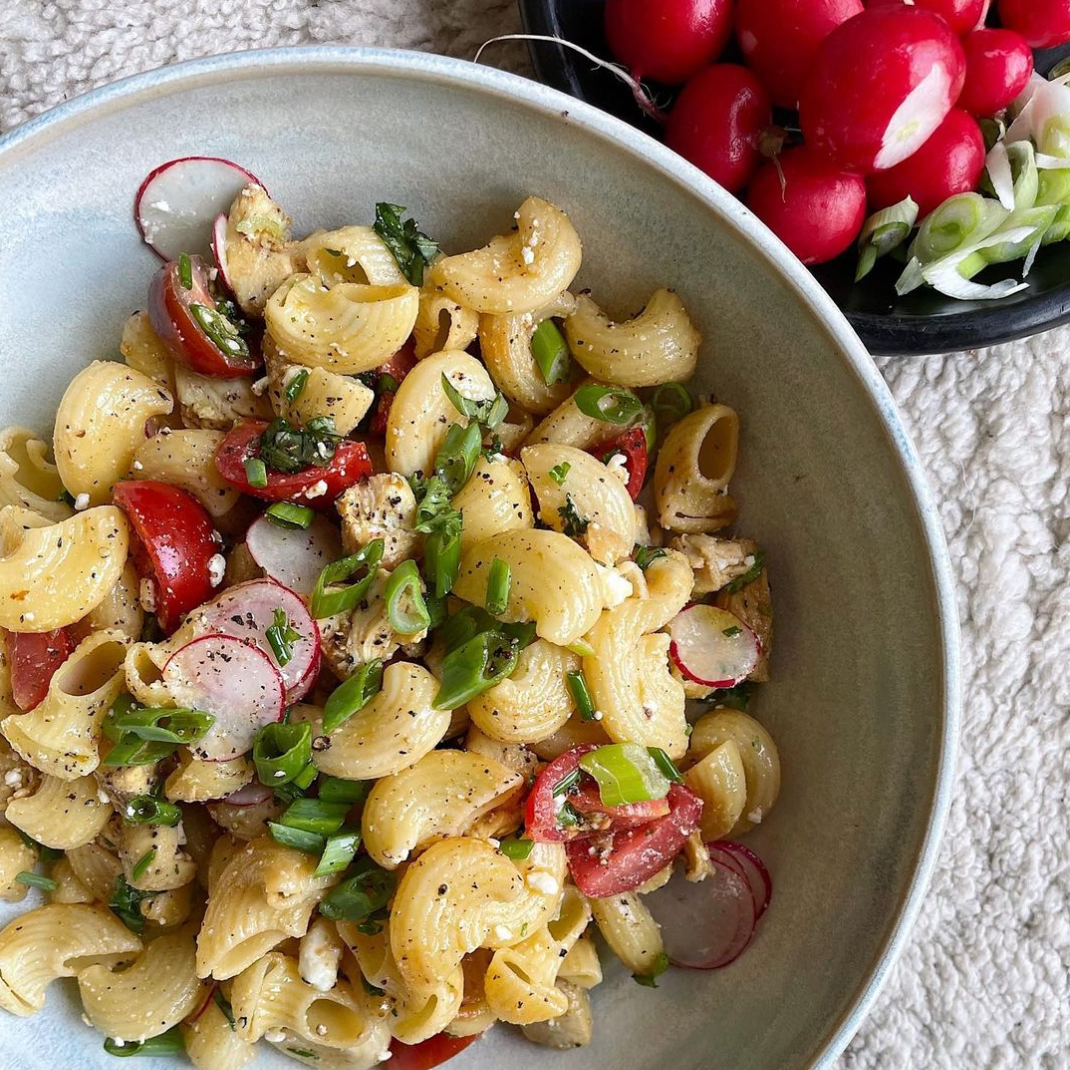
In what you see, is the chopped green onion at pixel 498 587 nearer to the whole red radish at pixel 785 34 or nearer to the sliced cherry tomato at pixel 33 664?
the sliced cherry tomato at pixel 33 664

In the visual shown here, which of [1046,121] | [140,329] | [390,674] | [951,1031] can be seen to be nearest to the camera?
[390,674]

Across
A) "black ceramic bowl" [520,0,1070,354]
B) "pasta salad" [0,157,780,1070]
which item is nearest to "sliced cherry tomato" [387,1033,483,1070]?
"pasta salad" [0,157,780,1070]

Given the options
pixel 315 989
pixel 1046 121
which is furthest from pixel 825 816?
pixel 1046 121

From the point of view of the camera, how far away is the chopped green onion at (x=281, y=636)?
123 centimetres

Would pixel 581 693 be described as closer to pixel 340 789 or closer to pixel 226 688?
pixel 340 789

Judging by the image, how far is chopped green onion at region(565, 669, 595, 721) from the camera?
1.28 m

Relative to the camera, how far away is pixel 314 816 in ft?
4.13

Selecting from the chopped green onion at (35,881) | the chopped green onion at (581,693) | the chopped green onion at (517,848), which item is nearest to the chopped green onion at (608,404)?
the chopped green onion at (581,693)

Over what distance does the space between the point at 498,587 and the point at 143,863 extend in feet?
1.82

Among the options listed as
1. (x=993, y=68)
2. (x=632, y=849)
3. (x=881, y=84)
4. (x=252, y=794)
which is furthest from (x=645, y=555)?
(x=993, y=68)

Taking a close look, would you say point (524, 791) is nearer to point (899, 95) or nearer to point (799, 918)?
point (799, 918)

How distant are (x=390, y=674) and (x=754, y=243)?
0.69 m

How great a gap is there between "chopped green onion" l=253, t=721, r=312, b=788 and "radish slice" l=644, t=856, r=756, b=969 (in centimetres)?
59

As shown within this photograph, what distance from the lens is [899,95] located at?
1.37 m
